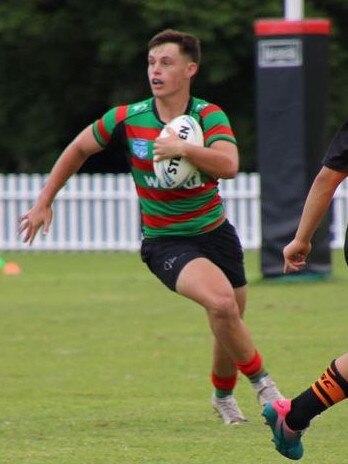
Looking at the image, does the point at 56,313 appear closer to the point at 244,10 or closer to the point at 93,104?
the point at 244,10

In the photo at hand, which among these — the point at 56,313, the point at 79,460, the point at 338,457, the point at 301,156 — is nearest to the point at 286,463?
the point at 338,457

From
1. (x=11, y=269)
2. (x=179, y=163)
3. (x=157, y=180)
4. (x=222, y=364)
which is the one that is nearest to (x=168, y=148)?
(x=179, y=163)

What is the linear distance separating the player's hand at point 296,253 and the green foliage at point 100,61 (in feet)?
66.6

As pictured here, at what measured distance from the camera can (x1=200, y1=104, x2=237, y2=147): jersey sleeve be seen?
8211mm

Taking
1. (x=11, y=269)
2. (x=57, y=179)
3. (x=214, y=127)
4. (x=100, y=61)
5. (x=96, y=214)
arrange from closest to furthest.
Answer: (x=214, y=127) < (x=57, y=179) < (x=11, y=269) < (x=96, y=214) < (x=100, y=61)

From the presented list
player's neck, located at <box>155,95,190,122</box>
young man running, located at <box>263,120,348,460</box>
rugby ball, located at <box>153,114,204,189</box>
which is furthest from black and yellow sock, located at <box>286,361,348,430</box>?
player's neck, located at <box>155,95,190,122</box>

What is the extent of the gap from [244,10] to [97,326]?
14.7 meters

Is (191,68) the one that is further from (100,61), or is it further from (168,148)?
(100,61)

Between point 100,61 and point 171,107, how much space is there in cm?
2172

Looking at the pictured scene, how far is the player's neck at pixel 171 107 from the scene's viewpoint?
8.37 meters

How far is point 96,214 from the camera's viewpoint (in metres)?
24.1

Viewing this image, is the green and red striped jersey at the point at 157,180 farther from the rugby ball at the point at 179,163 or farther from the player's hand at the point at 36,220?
the player's hand at the point at 36,220

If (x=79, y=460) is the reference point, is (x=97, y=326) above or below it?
below

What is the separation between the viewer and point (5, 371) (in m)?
10.9
